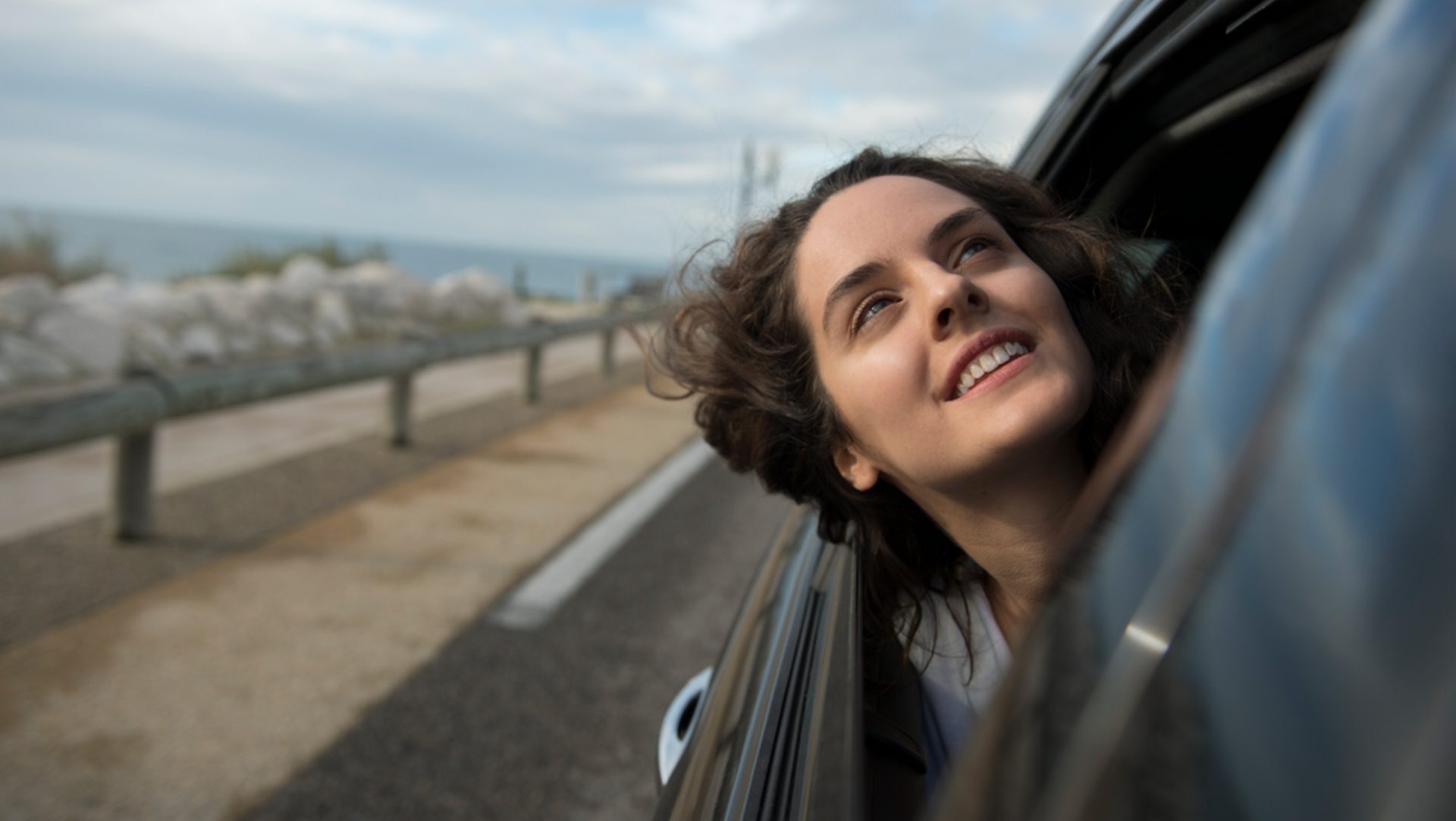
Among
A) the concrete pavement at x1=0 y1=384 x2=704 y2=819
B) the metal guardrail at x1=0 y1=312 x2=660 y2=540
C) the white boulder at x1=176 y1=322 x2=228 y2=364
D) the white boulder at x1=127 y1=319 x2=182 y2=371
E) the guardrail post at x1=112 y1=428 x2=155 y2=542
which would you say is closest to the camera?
the concrete pavement at x1=0 y1=384 x2=704 y2=819

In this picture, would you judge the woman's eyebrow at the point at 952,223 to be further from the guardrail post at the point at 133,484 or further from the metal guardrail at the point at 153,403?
the guardrail post at the point at 133,484

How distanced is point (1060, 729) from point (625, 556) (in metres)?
5.07

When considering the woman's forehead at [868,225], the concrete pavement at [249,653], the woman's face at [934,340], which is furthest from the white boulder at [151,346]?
the woman's face at [934,340]

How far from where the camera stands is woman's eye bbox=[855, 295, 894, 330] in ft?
6.42

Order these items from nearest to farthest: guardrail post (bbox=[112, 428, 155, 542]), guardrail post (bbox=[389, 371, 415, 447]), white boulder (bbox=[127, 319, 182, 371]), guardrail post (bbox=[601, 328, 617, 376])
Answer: guardrail post (bbox=[112, 428, 155, 542])
guardrail post (bbox=[389, 371, 415, 447])
white boulder (bbox=[127, 319, 182, 371])
guardrail post (bbox=[601, 328, 617, 376])

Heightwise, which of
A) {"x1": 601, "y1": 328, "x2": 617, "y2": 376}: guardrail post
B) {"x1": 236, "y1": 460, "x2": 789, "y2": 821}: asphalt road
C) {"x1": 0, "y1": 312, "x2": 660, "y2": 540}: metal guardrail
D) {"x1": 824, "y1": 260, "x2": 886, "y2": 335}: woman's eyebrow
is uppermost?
{"x1": 824, "y1": 260, "x2": 886, "y2": 335}: woman's eyebrow

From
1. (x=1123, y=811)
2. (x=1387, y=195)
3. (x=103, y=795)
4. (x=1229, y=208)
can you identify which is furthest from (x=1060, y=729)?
(x=103, y=795)

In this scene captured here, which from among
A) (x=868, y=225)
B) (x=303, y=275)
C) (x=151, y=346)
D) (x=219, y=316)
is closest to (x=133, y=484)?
(x=868, y=225)

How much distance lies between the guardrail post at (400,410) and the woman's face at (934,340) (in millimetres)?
5979

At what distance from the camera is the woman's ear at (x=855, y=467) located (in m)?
2.06

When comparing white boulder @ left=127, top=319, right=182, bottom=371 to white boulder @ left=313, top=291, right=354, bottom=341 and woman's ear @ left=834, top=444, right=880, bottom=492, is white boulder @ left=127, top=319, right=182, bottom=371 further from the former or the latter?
woman's ear @ left=834, top=444, right=880, bottom=492

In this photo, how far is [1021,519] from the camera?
5.80 feet

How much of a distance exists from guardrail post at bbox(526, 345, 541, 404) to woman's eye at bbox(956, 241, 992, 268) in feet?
27.5

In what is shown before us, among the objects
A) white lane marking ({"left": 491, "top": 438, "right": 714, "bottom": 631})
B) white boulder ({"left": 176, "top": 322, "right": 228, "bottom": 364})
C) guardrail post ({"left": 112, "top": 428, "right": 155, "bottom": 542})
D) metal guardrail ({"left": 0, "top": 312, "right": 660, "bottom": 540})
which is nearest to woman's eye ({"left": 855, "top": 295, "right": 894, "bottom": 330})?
metal guardrail ({"left": 0, "top": 312, "right": 660, "bottom": 540})
